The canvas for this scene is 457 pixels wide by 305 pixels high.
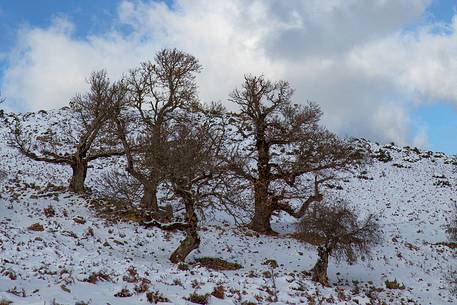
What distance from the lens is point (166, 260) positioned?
60.7 ft

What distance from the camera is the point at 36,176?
109 ft

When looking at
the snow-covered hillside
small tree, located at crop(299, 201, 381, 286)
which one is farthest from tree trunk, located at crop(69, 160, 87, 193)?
small tree, located at crop(299, 201, 381, 286)

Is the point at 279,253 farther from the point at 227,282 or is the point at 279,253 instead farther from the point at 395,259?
the point at 227,282

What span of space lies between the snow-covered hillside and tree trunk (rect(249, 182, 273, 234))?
1121mm

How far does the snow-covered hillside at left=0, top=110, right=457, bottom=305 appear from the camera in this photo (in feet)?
37.7

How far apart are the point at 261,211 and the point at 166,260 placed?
916cm

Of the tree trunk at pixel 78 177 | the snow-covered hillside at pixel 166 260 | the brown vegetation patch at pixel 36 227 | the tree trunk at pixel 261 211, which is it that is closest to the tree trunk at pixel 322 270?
the snow-covered hillside at pixel 166 260

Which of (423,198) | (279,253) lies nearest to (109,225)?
(279,253)

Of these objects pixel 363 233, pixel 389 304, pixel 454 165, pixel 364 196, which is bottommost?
pixel 389 304

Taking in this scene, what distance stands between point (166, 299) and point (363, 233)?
1067 cm

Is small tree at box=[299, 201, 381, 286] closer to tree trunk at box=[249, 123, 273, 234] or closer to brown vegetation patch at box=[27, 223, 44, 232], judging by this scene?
tree trunk at box=[249, 123, 273, 234]

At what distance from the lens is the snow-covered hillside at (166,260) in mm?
11477

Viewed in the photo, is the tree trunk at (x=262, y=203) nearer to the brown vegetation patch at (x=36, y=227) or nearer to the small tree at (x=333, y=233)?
the small tree at (x=333, y=233)

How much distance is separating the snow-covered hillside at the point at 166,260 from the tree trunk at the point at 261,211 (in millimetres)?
1121
